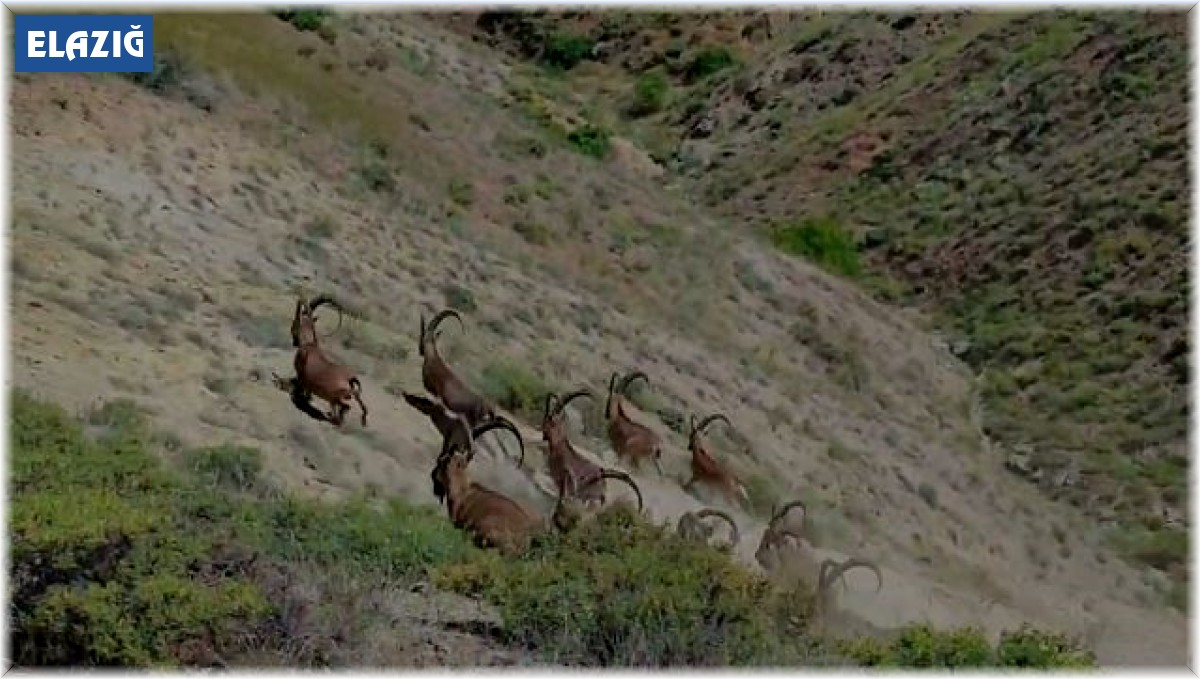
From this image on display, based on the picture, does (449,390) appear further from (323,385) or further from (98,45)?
(98,45)

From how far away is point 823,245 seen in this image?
41.5 meters

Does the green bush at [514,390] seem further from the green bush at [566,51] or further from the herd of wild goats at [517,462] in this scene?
the green bush at [566,51]

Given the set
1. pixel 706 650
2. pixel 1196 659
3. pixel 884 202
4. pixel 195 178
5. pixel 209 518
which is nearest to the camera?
pixel 706 650

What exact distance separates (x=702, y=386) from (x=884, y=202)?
22.9 metres

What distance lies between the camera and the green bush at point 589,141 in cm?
4353

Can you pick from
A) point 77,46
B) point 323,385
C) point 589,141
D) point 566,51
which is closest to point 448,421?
point 323,385

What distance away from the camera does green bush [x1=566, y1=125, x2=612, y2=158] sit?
43531 millimetres

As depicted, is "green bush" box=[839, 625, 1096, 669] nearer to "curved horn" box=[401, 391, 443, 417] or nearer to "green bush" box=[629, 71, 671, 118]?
"curved horn" box=[401, 391, 443, 417]

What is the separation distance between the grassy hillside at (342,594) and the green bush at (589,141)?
32288 millimetres

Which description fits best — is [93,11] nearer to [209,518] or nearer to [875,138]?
[209,518]

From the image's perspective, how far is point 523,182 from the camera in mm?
31906

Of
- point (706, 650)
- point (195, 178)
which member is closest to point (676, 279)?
point (195, 178)

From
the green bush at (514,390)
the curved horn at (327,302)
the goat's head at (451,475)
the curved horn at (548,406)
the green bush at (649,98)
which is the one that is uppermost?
the green bush at (649,98)

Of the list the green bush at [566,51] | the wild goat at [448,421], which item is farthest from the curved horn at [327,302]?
the green bush at [566,51]
